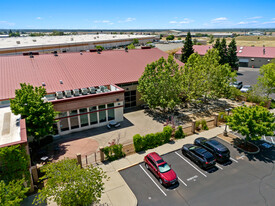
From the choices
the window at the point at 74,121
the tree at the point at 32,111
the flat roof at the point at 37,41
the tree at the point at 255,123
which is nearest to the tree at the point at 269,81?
the tree at the point at 255,123

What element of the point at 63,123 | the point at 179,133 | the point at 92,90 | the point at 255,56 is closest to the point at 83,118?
the point at 63,123

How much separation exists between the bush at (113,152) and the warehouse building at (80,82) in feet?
26.5

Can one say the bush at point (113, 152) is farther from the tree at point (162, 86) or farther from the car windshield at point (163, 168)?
the tree at point (162, 86)

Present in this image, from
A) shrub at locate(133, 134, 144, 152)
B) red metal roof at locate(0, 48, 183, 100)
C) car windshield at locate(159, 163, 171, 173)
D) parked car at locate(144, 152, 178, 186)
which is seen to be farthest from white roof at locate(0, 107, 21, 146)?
car windshield at locate(159, 163, 171, 173)

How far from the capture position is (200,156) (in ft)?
67.5

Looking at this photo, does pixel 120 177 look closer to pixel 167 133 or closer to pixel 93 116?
pixel 167 133

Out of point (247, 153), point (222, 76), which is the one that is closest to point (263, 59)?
A: point (222, 76)

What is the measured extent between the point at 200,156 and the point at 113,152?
360 inches

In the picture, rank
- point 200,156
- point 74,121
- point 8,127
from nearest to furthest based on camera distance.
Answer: point 8,127
point 200,156
point 74,121

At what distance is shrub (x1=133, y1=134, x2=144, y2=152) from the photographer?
2284cm

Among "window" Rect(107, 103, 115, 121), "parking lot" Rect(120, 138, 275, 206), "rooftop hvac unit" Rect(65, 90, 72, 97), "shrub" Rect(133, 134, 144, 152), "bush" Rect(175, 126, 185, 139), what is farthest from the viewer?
"window" Rect(107, 103, 115, 121)

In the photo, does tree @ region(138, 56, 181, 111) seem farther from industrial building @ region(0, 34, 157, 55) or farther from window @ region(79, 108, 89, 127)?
industrial building @ region(0, 34, 157, 55)

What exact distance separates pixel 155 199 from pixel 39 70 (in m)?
26.0

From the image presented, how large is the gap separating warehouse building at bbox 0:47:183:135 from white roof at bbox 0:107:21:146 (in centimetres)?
382
